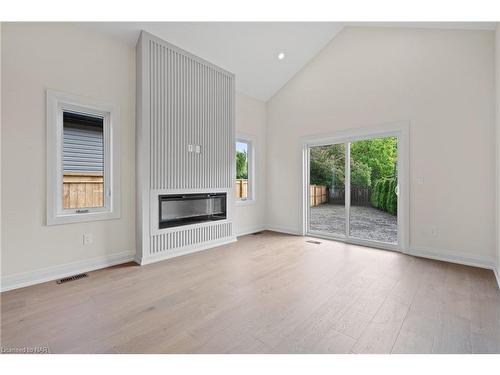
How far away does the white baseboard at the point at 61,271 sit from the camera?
246 cm

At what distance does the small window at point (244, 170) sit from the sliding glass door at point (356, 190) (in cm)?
131

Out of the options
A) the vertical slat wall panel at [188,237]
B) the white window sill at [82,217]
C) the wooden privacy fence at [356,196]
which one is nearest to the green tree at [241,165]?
the vertical slat wall panel at [188,237]

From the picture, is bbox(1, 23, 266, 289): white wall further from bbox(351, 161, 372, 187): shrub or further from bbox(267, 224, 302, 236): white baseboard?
bbox(351, 161, 372, 187): shrub

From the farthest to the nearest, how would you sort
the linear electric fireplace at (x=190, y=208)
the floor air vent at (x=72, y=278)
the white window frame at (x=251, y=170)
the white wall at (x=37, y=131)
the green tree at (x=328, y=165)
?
the white window frame at (x=251, y=170)
the green tree at (x=328, y=165)
the linear electric fireplace at (x=190, y=208)
the floor air vent at (x=72, y=278)
the white wall at (x=37, y=131)

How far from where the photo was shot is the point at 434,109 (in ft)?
11.2

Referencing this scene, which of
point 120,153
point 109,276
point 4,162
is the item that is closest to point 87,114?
point 120,153

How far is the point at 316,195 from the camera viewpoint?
500 cm

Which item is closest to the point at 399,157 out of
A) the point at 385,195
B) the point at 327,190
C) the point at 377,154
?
the point at 377,154

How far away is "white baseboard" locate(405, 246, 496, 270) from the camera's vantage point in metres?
3.07

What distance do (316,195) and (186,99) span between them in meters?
3.14
